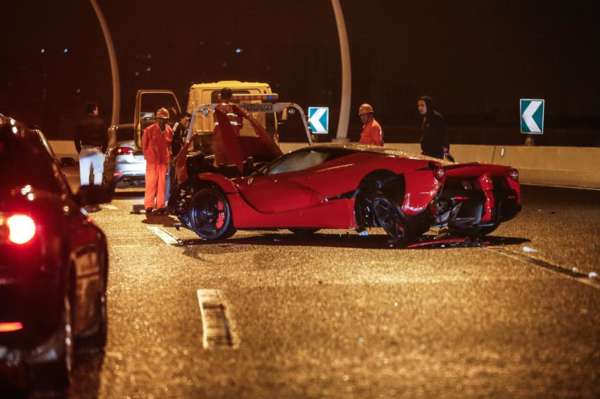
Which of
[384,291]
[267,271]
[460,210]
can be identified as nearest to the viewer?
[384,291]

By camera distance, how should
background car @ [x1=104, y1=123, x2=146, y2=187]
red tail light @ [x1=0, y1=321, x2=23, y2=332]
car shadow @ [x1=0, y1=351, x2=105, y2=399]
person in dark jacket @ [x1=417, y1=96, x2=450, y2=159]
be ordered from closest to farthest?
red tail light @ [x1=0, y1=321, x2=23, y2=332]
car shadow @ [x1=0, y1=351, x2=105, y2=399]
person in dark jacket @ [x1=417, y1=96, x2=450, y2=159]
background car @ [x1=104, y1=123, x2=146, y2=187]

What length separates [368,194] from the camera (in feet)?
46.0

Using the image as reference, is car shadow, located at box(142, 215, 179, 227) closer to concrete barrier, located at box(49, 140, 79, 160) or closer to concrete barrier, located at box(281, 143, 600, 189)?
concrete barrier, located at box(281, 143, 600, 189)

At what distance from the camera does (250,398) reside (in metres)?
6.43

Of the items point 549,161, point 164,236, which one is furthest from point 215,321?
point 549,161

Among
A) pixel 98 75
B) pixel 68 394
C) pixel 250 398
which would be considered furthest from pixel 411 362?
pixel 98 75

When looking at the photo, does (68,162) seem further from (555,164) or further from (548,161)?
(548,161)

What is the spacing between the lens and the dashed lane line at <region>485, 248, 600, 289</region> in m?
11.0

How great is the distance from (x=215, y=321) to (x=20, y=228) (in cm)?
282

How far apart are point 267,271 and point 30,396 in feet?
17.9

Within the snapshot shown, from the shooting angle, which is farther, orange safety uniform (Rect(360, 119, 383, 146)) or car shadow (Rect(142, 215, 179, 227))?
orange safety uniform (Rect(360, 119, 383, 146))

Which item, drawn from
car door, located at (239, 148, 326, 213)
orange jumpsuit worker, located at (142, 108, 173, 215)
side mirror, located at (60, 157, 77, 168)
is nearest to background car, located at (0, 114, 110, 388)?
side mirror, located at (60, 157, 77, 168)

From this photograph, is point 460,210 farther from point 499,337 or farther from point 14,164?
point 14,164

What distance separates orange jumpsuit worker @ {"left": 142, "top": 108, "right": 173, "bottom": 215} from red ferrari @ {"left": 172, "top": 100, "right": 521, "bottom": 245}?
4761 millimetres
